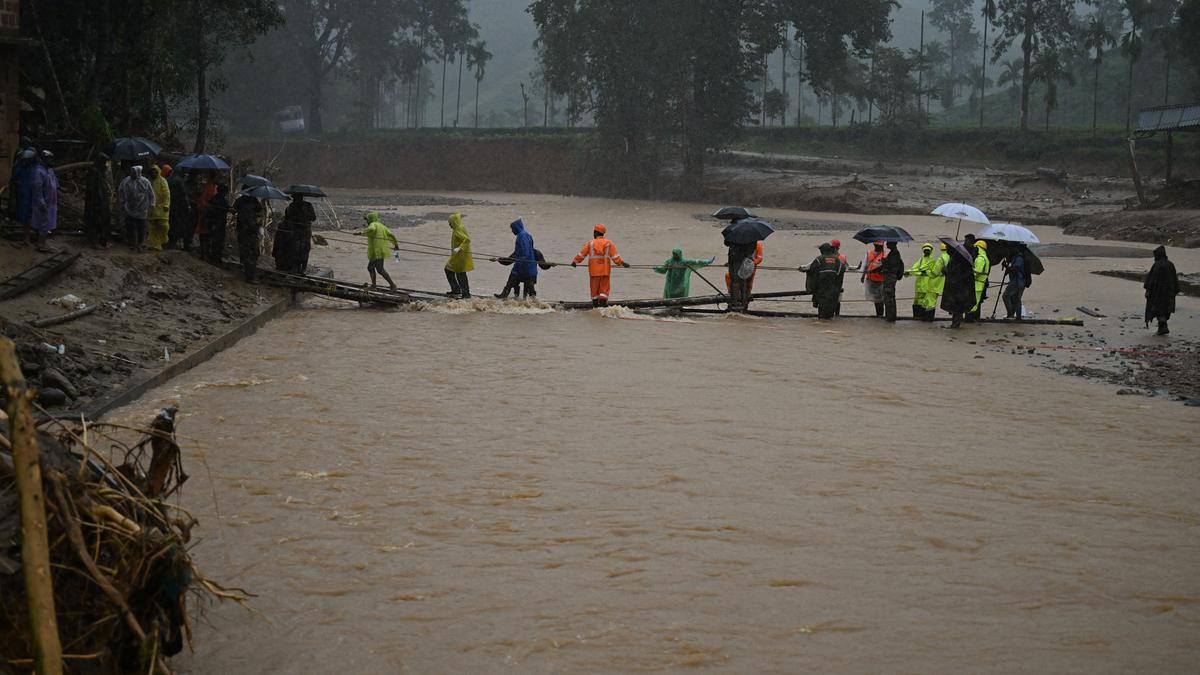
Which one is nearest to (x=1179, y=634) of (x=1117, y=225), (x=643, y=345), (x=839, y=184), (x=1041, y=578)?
(x=1041, y=578)

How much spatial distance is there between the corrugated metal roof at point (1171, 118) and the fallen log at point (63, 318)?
33.2m

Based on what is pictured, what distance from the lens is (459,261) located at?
2025cm

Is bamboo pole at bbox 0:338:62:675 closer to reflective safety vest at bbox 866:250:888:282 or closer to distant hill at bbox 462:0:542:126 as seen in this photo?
reflective safety vest at bbox 866:250:888:282

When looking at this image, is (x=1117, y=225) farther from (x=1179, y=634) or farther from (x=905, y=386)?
(x=1179, y=634)

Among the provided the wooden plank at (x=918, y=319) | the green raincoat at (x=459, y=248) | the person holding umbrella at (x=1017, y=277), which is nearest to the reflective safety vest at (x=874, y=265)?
the wooden plank at (x=918, y=319)

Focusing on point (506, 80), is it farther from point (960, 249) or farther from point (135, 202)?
point (960, 249)

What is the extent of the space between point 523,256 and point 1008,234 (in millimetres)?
7725

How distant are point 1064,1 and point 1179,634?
66.1 m

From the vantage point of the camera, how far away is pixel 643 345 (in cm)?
1756

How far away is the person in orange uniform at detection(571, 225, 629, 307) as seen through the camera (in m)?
19.7

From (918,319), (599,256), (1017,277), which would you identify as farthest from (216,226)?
(1017,277)

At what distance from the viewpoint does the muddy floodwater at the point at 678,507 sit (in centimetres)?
714

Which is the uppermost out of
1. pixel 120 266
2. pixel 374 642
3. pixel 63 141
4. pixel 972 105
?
pixel 972 105

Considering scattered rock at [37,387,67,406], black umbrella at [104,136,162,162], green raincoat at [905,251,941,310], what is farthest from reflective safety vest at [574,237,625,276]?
scattered rock at [37,387,67,406]
